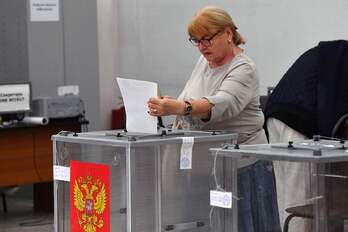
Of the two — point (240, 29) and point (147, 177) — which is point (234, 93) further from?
point (240, 29)

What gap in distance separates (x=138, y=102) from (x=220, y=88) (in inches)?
19.4

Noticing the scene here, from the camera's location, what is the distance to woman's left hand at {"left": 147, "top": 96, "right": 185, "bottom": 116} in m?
3.88

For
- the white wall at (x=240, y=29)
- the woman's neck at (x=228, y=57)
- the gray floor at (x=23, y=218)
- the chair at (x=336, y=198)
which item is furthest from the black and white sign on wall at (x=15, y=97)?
the chair at (x=336, y=198)

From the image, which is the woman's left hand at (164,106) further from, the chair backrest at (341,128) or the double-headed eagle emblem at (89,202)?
the chair backrest at (341,128)

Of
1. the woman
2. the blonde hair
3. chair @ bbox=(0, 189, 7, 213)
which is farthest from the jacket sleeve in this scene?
chair @ bbox=(0, 189, 7, 213)

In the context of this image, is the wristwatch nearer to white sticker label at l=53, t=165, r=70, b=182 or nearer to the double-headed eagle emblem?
the double-headed eagle emblem

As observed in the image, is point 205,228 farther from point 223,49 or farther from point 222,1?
point 222,1

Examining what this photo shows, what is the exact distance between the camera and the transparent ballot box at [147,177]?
378 cm

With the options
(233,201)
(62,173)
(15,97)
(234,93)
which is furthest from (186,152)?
(15,97)

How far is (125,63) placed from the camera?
10031mm

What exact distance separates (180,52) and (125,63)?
3.80ft

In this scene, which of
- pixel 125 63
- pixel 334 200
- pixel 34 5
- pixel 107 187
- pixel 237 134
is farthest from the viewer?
pixel 125 63

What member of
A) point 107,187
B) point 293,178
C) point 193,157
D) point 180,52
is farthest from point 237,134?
point 180,52

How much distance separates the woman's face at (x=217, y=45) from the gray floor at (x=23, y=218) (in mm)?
4124
